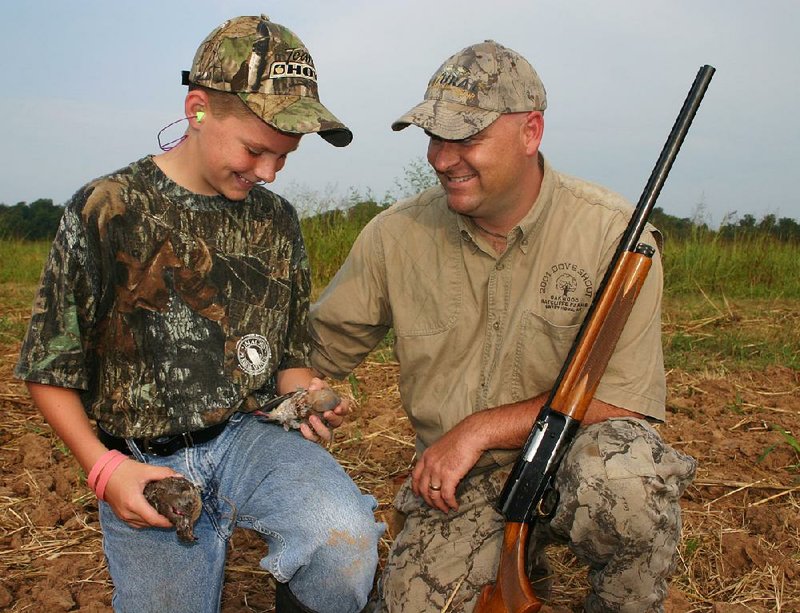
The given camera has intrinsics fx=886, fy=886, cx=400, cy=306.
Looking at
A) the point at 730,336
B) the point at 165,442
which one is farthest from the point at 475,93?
the point at 730,336

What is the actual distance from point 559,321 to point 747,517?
1448mm

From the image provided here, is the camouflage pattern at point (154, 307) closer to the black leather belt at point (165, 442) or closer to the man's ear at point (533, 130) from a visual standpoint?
the black leather belt at point (165, 442)

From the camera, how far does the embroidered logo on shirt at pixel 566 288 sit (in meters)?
3.17

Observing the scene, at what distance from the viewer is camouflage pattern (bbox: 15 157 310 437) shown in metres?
2.48

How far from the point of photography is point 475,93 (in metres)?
3.10

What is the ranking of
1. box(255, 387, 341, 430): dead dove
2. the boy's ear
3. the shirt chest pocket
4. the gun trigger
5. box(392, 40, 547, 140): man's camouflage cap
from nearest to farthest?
the boy's ear
box(255, 387, 341, 430): dead dove
the gun trigger
box(392, 40, 547, 140): man's camouflage cap
the shirt chest pocket

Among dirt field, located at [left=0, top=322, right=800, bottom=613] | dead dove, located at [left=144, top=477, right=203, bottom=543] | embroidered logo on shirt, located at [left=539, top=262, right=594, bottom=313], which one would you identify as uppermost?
embroidered logo on shirt, located at [left=539, top=262, right=594, bottom=313]

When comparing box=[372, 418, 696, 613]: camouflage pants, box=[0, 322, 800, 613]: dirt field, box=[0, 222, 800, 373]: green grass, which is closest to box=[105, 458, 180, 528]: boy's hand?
box=[0, 322, 800, 613]: dirt field

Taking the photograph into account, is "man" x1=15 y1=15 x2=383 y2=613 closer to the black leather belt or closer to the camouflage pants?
the black leather belt

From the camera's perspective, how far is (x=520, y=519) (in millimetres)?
2814

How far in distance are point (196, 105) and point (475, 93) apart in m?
1.01

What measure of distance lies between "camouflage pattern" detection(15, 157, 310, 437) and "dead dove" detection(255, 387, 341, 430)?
0.10m

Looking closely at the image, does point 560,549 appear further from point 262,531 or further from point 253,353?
point 253,353

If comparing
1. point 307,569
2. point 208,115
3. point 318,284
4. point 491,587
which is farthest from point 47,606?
point 318,284
